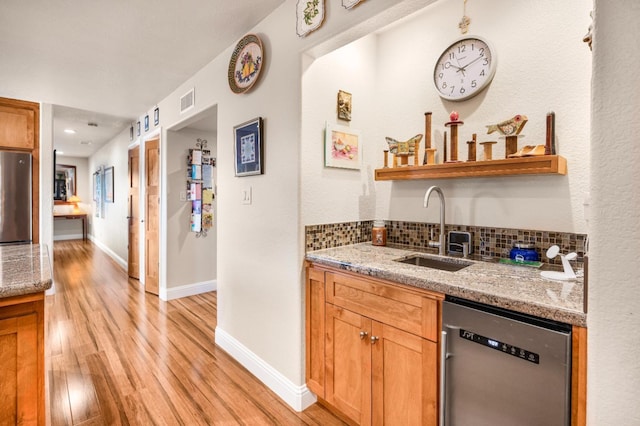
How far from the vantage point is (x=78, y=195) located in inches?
344

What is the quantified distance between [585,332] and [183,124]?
3.61 metres

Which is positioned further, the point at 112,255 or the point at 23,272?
the point at 112,255

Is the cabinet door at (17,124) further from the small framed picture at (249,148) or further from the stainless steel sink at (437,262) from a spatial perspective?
the stainless steel sink at (437,262)

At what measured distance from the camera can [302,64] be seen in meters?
1.86

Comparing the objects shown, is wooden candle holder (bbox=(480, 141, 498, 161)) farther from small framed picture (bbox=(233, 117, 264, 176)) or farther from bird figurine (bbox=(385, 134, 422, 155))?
small framed picture (bbox=(233, 117, 264, 176))

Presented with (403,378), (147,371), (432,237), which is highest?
(432,237)

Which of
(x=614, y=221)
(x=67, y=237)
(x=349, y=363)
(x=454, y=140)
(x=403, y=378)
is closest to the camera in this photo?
(x=614, y=221)

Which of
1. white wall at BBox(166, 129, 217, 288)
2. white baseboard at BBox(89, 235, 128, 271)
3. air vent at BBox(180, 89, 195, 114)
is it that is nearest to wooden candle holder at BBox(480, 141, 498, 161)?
air vent at BBox(180, 89, 195, 114)

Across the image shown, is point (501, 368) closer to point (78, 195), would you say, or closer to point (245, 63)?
point (245, 63)

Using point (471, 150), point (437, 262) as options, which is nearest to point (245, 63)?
point (471, 150)

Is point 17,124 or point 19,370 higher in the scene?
point 17,124

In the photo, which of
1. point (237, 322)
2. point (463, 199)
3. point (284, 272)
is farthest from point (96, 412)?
point (463, 199)

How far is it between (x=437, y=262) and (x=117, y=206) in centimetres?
620

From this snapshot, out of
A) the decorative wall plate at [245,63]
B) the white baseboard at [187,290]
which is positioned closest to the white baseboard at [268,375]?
the white baseboard at [187,290]
